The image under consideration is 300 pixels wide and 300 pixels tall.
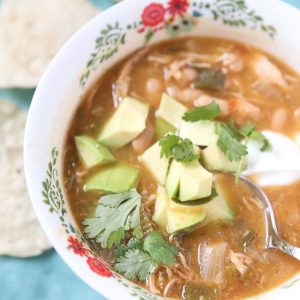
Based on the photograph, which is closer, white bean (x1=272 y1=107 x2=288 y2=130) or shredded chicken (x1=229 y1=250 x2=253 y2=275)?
shredded chicken (x1=229 y1=250 x2=253 y2=275)

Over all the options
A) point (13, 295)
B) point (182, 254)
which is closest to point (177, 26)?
point (182, 254)

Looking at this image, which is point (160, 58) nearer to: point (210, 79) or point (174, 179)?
point (210, 79)

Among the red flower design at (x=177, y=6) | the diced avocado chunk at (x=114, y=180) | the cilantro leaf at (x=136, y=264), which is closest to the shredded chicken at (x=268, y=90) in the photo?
the red flower design at (x=177, y=6)

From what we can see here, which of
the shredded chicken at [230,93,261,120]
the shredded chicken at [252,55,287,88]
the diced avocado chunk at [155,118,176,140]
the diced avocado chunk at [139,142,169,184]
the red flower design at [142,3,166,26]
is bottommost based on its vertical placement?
the diced avocado chunk at [139,142,169,184]

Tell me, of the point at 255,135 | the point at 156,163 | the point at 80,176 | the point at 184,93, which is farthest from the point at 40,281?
the point at 255,135

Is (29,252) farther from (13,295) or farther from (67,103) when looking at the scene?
(67,103)

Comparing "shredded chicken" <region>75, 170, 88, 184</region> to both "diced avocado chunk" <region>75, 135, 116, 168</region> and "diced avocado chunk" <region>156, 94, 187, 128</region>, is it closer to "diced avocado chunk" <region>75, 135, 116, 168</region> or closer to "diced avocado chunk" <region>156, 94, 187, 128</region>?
"diced avocado chunk" <region>75, 135, 116, 168</region>

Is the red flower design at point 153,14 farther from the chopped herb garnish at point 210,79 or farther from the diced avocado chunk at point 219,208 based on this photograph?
the diced avocado chunk at point 219,208

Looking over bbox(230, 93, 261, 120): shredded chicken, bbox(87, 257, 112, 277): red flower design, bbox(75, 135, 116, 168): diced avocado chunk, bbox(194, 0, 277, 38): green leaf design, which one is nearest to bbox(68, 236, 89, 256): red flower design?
bbox(87, 257, 112, 277): red flower design
